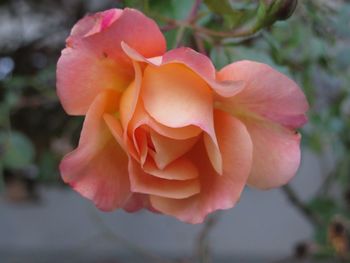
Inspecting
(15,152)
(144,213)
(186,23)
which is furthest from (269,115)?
(144,213)

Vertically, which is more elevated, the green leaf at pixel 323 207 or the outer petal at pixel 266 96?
the outer petal at pixel 266 96

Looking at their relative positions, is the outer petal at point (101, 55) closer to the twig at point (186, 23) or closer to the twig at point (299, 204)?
the twig at point (186, 23)

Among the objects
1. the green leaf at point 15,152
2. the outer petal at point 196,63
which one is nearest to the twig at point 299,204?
the green leaf at point 15,152

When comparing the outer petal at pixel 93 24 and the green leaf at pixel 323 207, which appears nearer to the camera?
the outer petal at pixel 93 24

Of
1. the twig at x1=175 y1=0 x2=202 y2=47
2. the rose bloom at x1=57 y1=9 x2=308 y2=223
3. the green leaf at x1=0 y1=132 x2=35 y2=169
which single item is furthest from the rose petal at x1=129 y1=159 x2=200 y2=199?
the green leaf at x1=0 y1=132 x2=35 y2=169

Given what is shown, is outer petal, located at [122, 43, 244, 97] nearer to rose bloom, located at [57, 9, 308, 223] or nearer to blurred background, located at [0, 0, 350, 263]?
rose bloom, located at [57, 9, 308, 223]

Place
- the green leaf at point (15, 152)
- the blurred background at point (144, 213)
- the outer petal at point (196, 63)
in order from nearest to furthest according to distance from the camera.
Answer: the outer petal at point (196, 63) → the blurred background at point (144, 213) → the green leaf at point (15, 152)

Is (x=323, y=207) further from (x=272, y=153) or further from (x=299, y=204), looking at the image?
(x=272, y=153)
